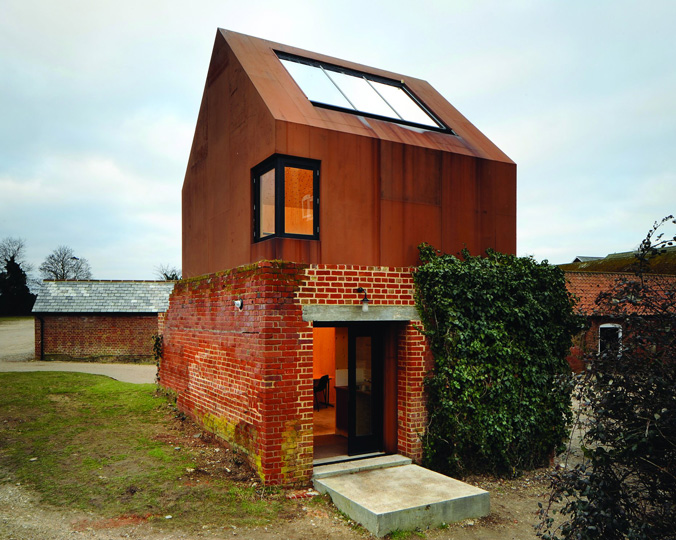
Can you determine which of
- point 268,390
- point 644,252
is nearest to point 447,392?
point 268,390

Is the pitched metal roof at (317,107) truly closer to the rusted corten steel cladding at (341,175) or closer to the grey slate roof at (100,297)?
the rusted corten steel cladding at (341,175)

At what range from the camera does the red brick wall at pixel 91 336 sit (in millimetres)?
23344

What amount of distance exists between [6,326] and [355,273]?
45.9 m

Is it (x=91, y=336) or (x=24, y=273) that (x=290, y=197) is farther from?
(x=24, y=273)

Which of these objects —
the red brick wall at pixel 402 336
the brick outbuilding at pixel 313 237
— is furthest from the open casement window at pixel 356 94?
the red brick wall at pixel 402 336

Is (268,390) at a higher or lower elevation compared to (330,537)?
higher

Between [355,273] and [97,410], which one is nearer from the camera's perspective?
[355,273]

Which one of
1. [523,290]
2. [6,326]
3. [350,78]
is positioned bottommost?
[6,326]

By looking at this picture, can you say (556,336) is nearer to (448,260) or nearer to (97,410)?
(448,260)

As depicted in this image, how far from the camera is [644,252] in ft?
12.1

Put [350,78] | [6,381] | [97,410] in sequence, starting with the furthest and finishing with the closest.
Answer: [6,381] → [97,410] → [350,78]

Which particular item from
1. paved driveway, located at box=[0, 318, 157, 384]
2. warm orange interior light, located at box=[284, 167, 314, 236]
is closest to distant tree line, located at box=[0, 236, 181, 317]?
paved driveway, located at box=[0, 318, 157, 384]

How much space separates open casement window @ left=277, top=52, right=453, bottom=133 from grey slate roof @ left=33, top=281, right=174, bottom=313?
17.4 meters

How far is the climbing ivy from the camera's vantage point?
25.8ft
